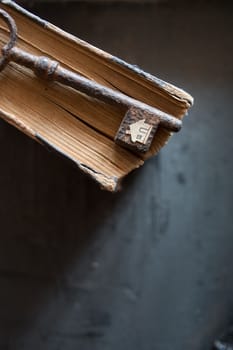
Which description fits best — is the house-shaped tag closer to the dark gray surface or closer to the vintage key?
the vintage key

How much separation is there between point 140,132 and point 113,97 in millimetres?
61

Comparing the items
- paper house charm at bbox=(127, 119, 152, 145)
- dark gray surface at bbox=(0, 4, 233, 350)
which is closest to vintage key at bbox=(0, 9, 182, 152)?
paper house charm at bbox=(127, 119, 152, 145)

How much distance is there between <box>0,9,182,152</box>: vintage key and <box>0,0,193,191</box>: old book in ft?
0.06

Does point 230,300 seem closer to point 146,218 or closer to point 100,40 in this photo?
point 146,218

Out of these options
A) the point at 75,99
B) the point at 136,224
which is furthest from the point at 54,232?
the point at 75,99

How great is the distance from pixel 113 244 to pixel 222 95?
1.18 feet

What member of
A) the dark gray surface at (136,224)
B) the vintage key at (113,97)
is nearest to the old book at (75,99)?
the vintage key at (113,97)

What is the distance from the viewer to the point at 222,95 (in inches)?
37.4

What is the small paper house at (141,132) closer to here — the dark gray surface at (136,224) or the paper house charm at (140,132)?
the paper house charm at (140,132)

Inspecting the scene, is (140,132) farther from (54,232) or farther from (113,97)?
(54,232)

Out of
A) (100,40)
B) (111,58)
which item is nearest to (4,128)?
(100,40)

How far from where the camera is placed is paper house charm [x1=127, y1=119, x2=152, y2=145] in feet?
2.10

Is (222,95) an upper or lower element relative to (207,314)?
upper

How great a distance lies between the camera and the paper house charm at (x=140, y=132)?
64cm
